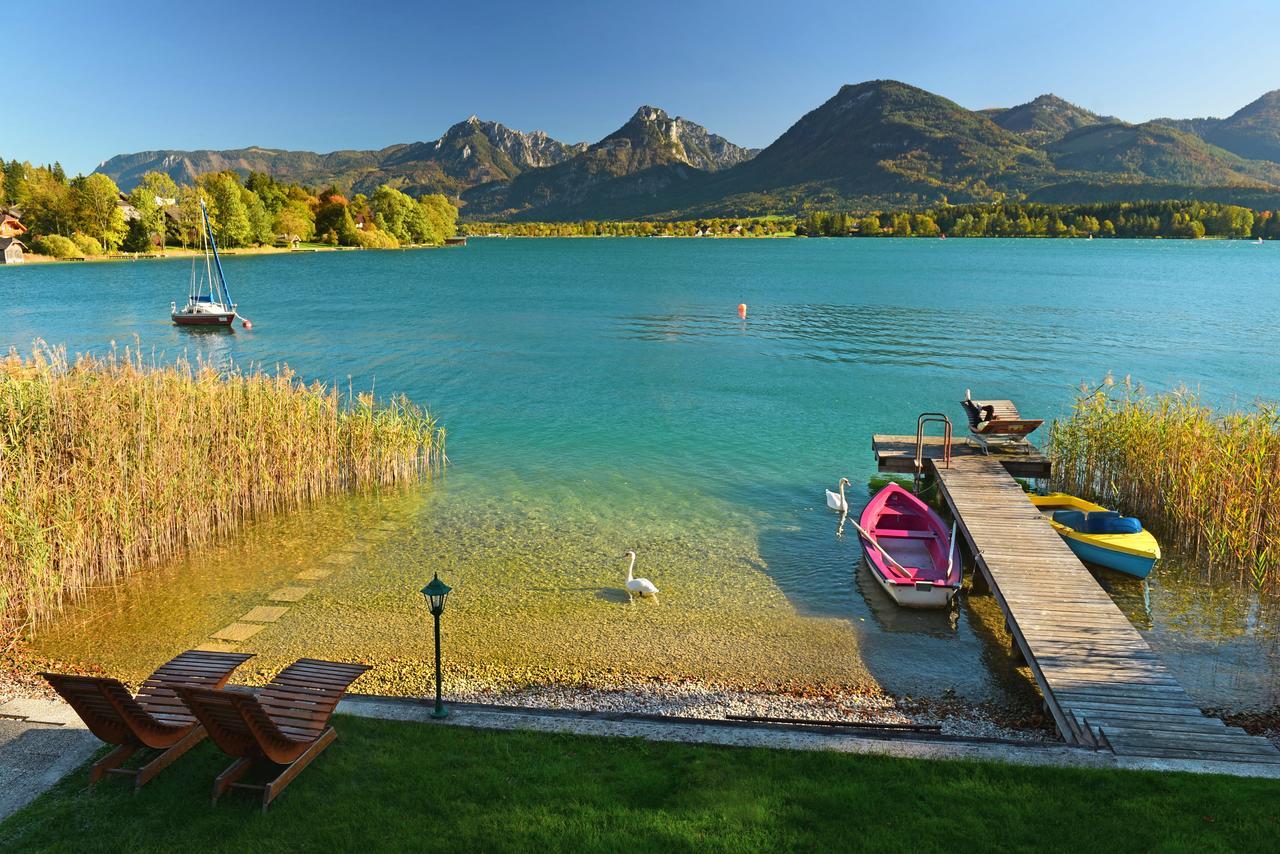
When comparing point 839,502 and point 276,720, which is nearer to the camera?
point 276,720

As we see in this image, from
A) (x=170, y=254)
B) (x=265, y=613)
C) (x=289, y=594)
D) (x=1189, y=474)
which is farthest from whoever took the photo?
(x=170, y=254)

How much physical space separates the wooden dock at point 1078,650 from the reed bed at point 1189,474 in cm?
321

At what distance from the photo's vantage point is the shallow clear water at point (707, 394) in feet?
45.6

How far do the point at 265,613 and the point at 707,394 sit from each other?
2397 centimetres

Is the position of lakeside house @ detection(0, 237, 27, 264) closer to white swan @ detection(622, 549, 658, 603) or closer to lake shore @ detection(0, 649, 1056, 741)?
lake shore @ detection(0, 649, 1056, 741)

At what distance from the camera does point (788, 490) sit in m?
21.8

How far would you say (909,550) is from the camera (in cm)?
1653

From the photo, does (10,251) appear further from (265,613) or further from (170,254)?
(265,613)

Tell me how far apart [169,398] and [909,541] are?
16.5 meters

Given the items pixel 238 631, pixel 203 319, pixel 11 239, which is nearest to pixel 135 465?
pixel 238 631

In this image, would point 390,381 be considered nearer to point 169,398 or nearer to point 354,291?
point 169,398

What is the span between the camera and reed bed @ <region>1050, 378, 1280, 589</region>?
14.9 meters

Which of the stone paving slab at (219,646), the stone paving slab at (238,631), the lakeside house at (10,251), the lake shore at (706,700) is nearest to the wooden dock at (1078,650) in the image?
the lake shore at (706,700)

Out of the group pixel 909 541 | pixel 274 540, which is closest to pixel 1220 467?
pixel 909 541
